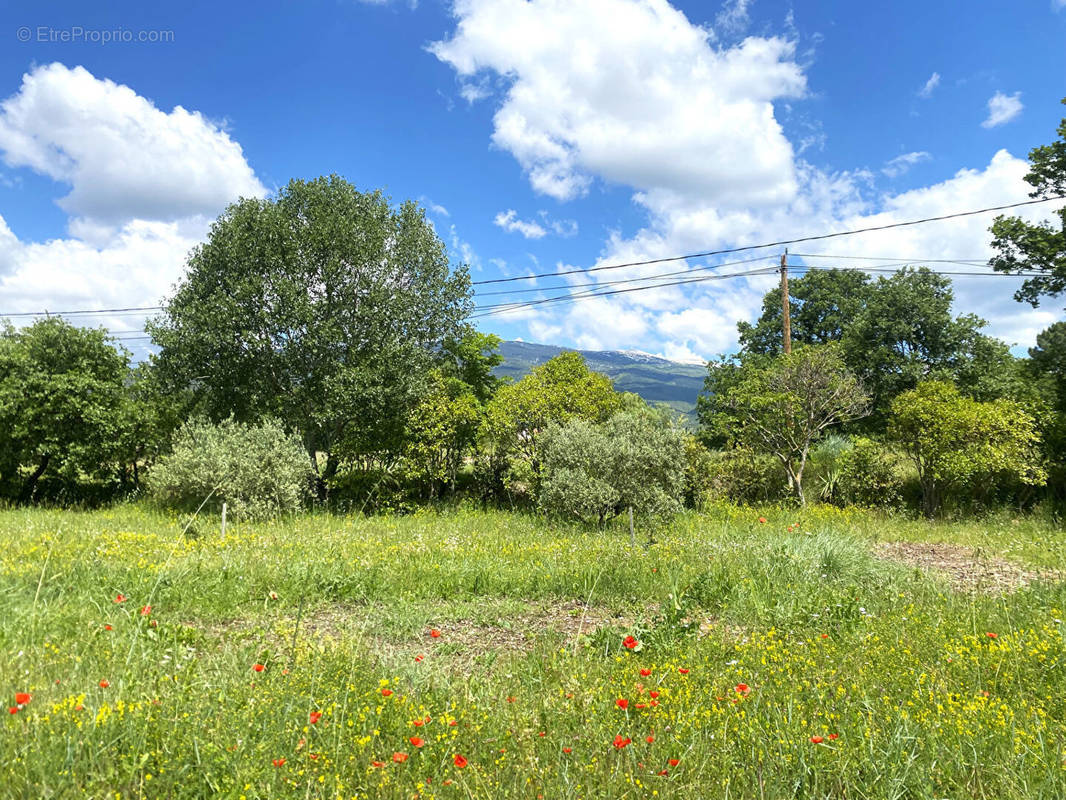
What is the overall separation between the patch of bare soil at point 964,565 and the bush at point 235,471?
1331 centimetres

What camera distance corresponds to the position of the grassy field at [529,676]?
8.95 ft

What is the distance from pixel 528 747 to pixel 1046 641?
4.61 m

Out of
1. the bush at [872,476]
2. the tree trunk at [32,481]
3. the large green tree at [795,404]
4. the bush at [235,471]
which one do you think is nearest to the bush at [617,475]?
the large green tree at [795,404]

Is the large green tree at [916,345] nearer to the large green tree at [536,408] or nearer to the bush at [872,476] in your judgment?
the bush at [872,476]

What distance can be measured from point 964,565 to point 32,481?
938 inches

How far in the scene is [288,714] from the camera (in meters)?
3.10

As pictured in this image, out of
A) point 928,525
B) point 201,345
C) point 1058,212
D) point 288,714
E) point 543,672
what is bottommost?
point 928,525

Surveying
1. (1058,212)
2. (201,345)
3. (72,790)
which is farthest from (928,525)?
(201,345)

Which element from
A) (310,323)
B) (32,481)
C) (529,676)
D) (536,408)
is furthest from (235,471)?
(529,676)

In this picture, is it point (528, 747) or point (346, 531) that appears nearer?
point (528, 747)

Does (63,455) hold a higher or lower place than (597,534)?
higher

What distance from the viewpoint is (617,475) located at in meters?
13.0

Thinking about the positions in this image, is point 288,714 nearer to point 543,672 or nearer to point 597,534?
point 543,672

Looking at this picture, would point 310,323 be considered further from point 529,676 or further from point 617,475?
point 529,676
